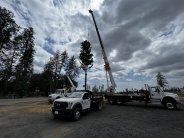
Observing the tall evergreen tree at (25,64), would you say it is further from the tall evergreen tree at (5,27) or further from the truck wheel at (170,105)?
the truck wheel at (170,105)

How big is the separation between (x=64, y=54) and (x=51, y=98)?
3981 cm

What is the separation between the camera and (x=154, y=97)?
731 inches

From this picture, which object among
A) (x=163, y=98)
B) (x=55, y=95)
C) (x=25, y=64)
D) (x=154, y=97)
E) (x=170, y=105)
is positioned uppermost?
(x=25, y=64)

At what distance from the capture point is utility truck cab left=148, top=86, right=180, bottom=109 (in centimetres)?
1745

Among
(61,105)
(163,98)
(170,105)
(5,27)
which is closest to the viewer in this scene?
(61,105)

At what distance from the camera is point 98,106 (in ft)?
53.9

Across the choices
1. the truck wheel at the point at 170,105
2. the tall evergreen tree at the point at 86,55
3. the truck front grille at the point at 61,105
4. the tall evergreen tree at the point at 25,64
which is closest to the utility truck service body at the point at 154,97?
the truck wheel at the point at 170,105

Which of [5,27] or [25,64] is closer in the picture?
[5,27]

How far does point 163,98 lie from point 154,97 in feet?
3.23

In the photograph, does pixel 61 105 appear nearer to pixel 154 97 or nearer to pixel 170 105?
pixel 154 97

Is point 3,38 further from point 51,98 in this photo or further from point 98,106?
point 98,106

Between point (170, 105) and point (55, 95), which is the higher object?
point (55, 95)

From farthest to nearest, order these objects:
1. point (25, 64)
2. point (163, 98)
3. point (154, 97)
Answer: point (25, 64) < point (154, 97) < point (163, 98)

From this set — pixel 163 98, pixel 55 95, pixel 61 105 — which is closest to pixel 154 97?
pixel 163 98
